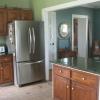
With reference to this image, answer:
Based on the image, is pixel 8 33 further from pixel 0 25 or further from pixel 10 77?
pixel 10 77

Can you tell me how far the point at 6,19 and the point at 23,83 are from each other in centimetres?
188

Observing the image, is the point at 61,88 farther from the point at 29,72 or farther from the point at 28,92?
the point at 29,72

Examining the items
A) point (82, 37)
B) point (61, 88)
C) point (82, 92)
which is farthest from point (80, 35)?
point (82, 92)

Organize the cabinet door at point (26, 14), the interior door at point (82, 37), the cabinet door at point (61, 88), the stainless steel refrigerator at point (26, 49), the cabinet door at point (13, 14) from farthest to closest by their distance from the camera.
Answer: the interior door at point (82, 37), the cabinet door at point (26, 14), the cabinet door at point (13, 14), the stainless steel refrigerator at point (26, 49), the cabinet door at point (61, 88)

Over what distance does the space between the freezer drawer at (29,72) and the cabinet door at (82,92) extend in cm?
220

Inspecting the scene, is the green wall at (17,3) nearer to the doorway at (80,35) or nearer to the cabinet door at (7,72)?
the cabinet door at (7,72)

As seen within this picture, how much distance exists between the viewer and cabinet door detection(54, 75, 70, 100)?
324 centimetres

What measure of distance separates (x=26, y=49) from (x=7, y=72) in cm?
84

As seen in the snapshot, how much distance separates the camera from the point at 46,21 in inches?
219

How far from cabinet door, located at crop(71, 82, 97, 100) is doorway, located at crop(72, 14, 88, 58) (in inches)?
177

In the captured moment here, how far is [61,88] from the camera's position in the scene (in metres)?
3.38

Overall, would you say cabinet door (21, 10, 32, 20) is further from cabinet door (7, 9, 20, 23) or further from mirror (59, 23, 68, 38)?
mirror (59, 23, 68, 38)

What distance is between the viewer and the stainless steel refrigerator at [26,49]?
4.94m

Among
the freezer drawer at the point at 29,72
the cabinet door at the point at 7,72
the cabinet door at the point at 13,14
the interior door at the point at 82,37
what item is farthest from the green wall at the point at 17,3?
the interior door at the point at 82,37
